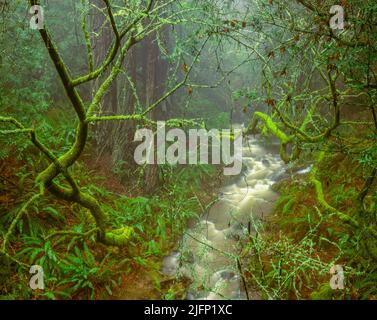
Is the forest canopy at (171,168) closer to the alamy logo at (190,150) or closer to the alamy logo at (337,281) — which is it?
the alamy logo at (337,281)

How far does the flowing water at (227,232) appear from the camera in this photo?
19.5 ft

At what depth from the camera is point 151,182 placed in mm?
9297

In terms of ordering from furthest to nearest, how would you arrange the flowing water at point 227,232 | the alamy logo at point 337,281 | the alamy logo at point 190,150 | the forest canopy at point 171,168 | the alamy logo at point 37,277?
the alamy logo at point 190,150, the flowing water at point 227,232, the alamy logo at point 37,277, the alamy logo at point 337,281, the forest canopy at point 171,168

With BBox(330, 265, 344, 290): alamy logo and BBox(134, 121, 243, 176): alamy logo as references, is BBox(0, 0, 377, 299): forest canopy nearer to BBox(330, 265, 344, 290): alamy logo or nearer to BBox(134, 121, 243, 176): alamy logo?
BBox(330, 265, 344, 290): alamy logo

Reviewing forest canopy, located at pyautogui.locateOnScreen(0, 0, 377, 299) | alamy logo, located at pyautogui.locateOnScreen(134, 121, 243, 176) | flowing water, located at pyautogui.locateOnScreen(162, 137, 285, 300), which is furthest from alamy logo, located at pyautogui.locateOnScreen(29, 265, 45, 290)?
alamy logo, located at pyautogui.locateOnScreen(134, 121, 243, 176)

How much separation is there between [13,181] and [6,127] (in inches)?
41.4

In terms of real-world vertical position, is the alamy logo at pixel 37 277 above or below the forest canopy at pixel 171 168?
below

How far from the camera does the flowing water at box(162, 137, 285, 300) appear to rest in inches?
234

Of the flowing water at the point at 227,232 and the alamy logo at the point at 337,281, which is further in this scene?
the flowing water at the point at 227,232

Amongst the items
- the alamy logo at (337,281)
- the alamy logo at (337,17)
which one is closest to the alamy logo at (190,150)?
the alamy logo at (337,281)

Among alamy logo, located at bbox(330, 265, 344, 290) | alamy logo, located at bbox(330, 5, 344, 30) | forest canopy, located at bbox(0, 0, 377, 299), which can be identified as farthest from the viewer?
alamy logo, located at bbox(330, 265, 344, 290)
